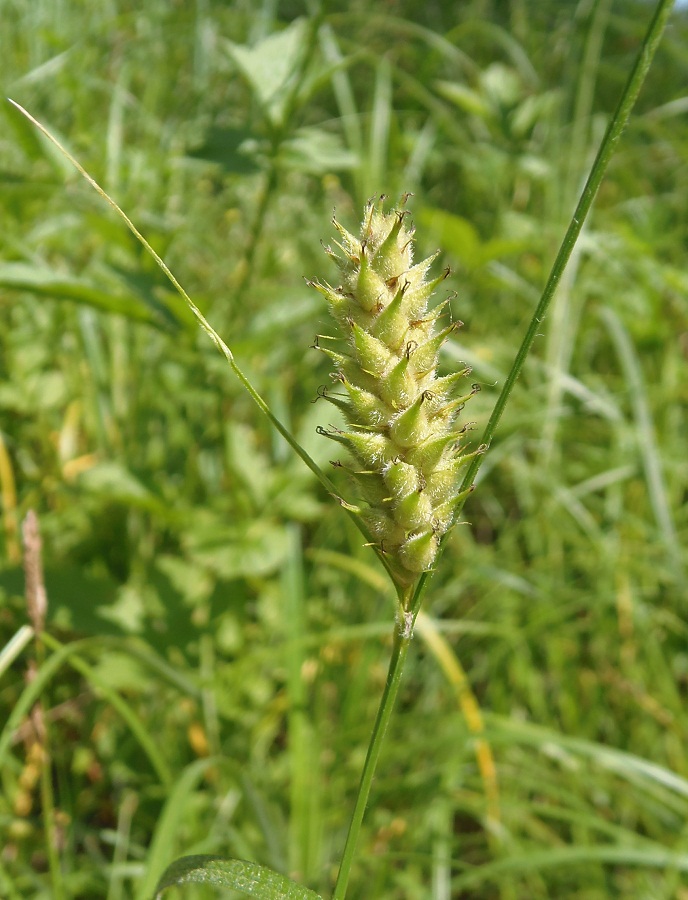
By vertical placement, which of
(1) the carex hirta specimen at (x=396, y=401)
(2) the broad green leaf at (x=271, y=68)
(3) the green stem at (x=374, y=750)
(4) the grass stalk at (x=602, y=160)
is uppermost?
(2) the broad green leaf at (x=271, y=68)

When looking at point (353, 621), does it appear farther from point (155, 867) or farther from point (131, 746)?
point (155, 867)

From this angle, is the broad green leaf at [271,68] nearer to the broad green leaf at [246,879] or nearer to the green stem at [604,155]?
the green stem at [604,155]

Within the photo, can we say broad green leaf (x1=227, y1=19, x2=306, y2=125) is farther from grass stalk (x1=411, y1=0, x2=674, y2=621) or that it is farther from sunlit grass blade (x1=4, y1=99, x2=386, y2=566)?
grass stalk (x1=411, y1=0, x2=674, y2=621)

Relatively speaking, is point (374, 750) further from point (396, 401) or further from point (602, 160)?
point (602, 160)

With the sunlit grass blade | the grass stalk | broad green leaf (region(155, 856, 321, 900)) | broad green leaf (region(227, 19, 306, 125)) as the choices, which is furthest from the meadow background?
the grass stalk

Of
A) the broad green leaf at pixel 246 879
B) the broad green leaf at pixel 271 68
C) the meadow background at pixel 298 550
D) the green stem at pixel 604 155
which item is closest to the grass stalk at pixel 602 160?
the green stem at pixel 604 155

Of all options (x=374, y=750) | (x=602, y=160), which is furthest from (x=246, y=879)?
(x=602, y=160)
